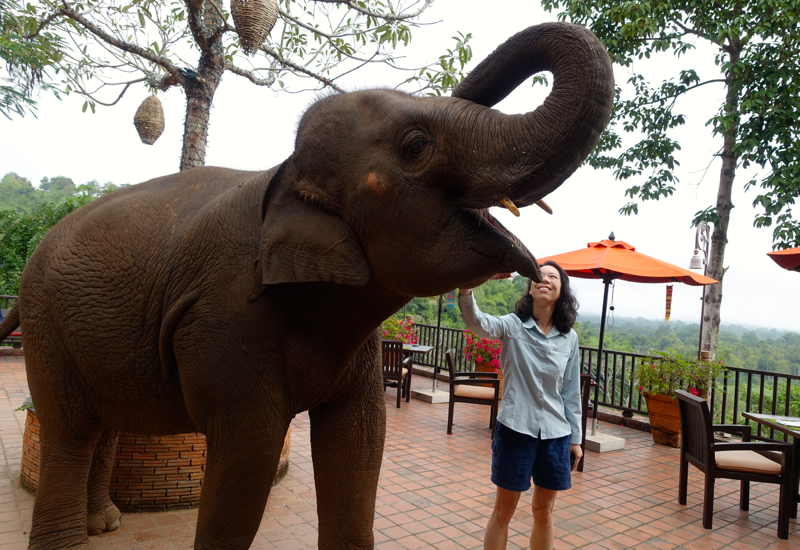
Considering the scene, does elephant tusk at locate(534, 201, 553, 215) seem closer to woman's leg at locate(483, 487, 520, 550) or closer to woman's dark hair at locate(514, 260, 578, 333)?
woman's dark hair at locate(514, 260, 578, 333)

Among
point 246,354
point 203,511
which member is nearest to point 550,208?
point 246,354

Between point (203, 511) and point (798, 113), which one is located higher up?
point (798, 113)

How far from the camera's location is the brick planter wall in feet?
11.6

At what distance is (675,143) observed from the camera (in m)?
9.91

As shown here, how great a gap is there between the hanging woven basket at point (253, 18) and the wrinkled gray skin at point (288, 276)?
165cm

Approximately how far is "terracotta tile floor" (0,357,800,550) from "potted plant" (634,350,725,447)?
47cm

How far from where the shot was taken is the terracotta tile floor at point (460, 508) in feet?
11.4

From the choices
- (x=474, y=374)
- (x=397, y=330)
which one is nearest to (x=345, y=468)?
(x=474, y=374)

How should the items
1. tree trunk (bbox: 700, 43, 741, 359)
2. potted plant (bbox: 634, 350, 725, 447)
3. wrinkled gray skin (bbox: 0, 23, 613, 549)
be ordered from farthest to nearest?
tree trunk (bbox: 700, 43, 741, 359)
potted plant (bbox: 634, 350, 725, 447)
wrinkled gray skin (bbox: 0, 23, 613, 549)

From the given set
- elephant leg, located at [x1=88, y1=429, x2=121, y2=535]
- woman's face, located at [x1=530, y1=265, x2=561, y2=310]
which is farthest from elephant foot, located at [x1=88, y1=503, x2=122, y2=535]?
woman's face, located at [x1=530, y1=265, x2=561, y2=310]

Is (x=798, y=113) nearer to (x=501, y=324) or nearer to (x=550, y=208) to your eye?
(x=501, y=324)

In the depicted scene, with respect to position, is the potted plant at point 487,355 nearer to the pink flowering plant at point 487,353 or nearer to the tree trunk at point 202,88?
the pink flowering plant at point 487,353

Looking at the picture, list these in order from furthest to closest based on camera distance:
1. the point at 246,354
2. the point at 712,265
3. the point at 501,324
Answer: the point at 712,265 < the point at 501,324 < the point at 246,354

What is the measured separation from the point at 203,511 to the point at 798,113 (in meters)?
9.94
